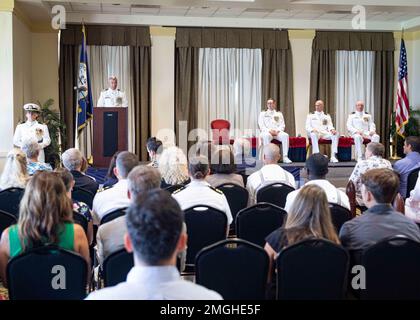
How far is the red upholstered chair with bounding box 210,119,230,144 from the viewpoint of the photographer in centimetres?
1150

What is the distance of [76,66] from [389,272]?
9850mm

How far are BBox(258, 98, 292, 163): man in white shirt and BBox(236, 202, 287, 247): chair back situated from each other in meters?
6.41

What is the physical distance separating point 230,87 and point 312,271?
10.1 m

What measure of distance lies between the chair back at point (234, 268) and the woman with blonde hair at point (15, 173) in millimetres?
2291

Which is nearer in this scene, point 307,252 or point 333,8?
point 307,252

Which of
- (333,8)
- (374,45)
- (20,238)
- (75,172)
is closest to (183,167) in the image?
(75,172)

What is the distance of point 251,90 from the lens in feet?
41.4

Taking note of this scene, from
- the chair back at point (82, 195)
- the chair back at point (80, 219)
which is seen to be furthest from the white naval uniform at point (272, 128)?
the chair back at point (80, 219)

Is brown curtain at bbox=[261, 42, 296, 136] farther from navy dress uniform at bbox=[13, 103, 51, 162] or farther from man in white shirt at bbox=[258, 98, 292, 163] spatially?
navy dress uniform at bbox=[13, 103, 51, 162]

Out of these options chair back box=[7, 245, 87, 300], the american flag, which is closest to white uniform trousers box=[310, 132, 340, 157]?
the american flag

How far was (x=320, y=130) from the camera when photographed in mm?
10977

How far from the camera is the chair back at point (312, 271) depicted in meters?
2.77


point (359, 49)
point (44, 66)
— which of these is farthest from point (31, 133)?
point (359, 49)
